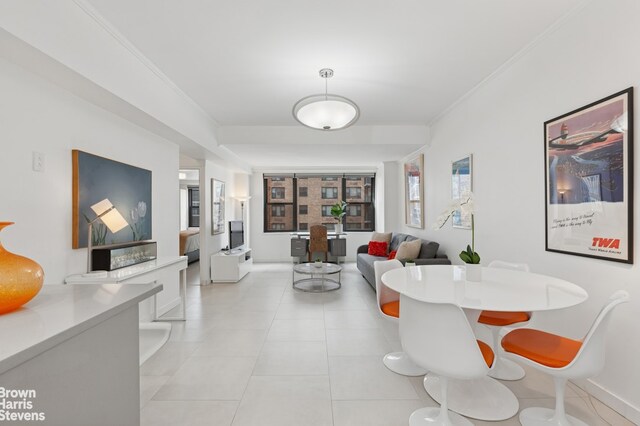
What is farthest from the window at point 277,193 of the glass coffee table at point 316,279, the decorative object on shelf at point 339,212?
the glass coffee table at point 316,279

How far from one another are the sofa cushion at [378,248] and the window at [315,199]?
2.02m

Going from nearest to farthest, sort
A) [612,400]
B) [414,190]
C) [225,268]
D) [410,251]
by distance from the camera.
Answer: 1. [612,400]
2. [410,251]
3. [225,268]
4. [414,190]

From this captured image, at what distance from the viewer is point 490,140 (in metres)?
3.31

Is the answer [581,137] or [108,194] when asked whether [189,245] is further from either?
[581,137]

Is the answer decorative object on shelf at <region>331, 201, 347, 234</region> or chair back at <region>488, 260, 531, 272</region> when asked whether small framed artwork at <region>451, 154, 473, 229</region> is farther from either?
decorative object on shelf at <region>331, 201, 347, 234</region>

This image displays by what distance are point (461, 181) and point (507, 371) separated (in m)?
2.26

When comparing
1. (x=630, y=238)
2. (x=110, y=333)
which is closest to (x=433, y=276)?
(x=630, y=238)

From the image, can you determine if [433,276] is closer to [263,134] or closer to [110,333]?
[110,333]

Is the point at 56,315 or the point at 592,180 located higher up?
the point at 592,180

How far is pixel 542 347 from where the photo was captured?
1817 millimetres

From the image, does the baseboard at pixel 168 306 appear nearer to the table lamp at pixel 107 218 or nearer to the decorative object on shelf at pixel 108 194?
the decorative object on shelf at pixel 108 194

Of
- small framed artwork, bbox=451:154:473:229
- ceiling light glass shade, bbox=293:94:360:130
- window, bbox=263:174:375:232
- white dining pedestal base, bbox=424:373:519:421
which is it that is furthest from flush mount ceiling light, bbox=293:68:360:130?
window, bbox=263:174:375:232

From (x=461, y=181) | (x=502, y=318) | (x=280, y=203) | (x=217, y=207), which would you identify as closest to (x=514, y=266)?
(x=502, y=318)

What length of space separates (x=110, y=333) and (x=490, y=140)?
3566mm
